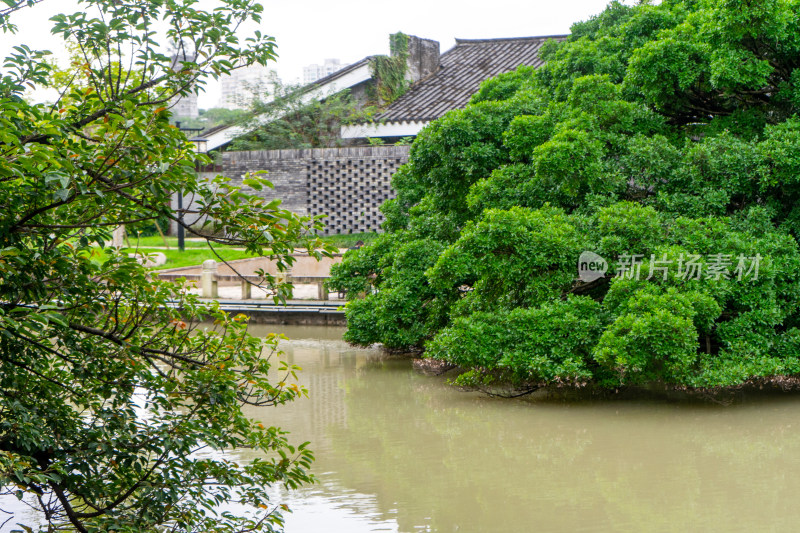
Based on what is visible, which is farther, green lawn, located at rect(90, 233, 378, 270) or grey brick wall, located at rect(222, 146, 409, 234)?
grey brick wall, located at rect(222, 146, 409, 234)

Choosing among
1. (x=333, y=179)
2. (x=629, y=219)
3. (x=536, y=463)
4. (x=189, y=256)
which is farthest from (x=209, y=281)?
(x=536, y=463)

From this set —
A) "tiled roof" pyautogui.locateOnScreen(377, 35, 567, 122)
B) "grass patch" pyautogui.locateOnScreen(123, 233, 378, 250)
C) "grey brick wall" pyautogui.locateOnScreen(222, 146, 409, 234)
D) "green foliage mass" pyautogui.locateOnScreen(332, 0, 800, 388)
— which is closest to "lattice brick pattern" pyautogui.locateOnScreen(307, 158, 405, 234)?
"grey brick wall" pyautogui.locateOnScreen(222, 146, 409, 234)

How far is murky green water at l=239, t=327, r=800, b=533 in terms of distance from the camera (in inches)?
221

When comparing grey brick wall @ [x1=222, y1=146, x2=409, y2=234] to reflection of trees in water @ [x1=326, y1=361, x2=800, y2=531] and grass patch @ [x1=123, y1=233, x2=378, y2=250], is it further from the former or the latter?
reflection of trees in water @ [x1=326, y1=361, x2=800, y2=531]

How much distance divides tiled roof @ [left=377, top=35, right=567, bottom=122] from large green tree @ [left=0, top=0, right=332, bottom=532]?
15.1m

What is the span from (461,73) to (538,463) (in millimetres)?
15487

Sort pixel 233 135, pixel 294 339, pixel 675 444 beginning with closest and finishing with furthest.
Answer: pixel 675 444
pixel 294 339
pixel 233 135

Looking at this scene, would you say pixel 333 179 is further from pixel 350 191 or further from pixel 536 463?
pixel 536 463

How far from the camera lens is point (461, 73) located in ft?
69.0

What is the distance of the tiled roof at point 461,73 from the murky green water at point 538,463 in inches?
420

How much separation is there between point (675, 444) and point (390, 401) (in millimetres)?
3076

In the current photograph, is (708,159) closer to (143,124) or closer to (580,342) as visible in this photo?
(580,342)

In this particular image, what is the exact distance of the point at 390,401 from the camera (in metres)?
9.15

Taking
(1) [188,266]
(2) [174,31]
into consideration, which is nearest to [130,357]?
(2) [174,31]
